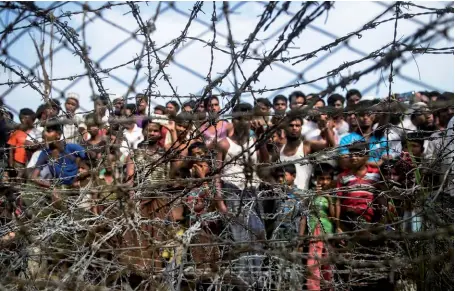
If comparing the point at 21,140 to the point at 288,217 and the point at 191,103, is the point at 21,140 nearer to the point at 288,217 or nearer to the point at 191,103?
the point at 191,103

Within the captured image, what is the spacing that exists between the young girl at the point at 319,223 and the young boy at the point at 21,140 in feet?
2.93

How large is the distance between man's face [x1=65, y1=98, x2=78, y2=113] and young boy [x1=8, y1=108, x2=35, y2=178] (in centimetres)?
14

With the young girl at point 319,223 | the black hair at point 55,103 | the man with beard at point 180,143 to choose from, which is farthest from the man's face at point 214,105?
the black hair at point 55,103

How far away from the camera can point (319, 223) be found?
2.69m

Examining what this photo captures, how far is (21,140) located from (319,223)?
154cm

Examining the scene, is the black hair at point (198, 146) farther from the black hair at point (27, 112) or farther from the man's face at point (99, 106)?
the black hair at point (27, 112)

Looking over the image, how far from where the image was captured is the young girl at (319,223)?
7.30 feet

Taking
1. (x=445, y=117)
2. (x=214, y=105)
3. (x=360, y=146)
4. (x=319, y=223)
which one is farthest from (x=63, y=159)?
(x=445, y=117)

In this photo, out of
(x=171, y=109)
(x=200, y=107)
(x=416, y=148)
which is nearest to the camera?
(x=171, y=109)

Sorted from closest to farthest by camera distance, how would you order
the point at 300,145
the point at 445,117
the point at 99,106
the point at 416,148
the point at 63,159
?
1. the point at 99,106
2. the point at 63,159
3. the point at 416,148
4. the point at 445,117
5. the point at 300,145

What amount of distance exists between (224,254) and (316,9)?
3.22 feet

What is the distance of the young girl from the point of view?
7.30 ft

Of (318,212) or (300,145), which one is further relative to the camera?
(300,145)

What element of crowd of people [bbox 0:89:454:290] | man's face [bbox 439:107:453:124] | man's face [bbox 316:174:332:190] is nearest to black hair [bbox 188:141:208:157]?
crowd of people [bbox 0:89:454:290]
